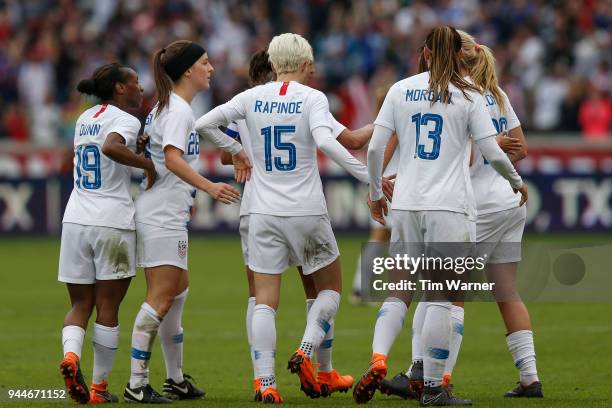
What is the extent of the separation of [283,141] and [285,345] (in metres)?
3.74

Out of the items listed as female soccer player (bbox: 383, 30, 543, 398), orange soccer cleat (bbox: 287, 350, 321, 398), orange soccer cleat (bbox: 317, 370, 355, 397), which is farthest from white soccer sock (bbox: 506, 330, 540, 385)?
orange soccer cleat (bbox: 287, 350, 321, 398)

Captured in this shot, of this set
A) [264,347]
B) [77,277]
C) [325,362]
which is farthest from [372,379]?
[77,277]

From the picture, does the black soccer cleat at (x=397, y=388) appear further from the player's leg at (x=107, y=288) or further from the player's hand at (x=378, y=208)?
the player's leg at (x=107, y=288)

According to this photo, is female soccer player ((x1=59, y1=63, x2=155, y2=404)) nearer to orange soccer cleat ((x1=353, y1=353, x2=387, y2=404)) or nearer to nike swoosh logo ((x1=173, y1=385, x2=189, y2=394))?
nike swoosh logo ((x1=173, y1=385, x2=189, y2=394))

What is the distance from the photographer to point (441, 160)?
316 inches

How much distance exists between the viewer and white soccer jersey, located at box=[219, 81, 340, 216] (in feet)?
27.7

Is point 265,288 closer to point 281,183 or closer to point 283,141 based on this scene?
point 281,183

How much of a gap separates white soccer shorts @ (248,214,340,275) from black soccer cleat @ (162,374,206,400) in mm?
1024

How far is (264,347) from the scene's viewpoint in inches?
332

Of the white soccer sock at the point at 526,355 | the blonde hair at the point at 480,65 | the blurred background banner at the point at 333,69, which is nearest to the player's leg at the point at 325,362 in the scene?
the white soccer sock at the point at 526,355

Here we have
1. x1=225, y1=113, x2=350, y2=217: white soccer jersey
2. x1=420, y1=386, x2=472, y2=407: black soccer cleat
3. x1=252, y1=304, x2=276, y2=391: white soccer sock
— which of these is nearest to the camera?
x1=420, y1=386, x2=472, y2=407: black soccer cleat

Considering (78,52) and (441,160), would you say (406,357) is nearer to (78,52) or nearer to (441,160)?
(441,160)

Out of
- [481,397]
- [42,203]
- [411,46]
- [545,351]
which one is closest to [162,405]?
[481,397]

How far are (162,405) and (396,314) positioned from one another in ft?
5.29
